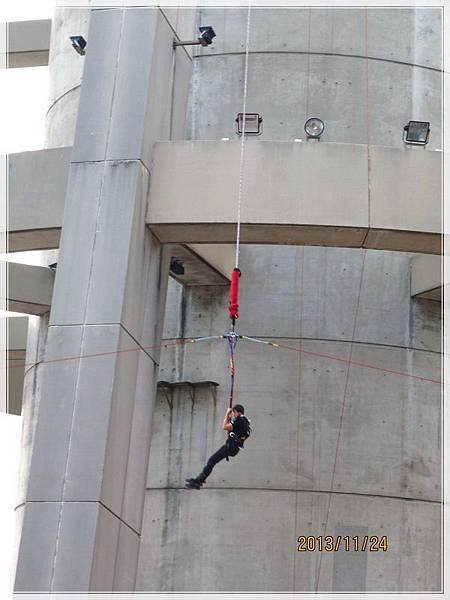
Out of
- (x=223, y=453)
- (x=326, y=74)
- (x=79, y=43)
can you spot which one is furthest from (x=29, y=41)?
(x=223, y=453)

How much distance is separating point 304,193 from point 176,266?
9.73ft

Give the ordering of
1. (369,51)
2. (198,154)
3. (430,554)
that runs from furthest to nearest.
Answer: (369,51), (430,554), (198,154)

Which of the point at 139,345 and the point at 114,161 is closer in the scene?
the point at 139,345

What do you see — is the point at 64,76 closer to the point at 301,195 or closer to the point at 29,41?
the point at 29,41

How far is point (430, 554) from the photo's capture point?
58.7 ft

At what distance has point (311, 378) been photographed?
18500 millimetres

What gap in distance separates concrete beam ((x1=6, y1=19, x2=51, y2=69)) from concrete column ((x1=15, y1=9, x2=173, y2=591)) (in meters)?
6.59

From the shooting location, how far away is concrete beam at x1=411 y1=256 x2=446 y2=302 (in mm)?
18516

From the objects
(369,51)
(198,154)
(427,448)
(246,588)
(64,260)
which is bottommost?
(246,588)

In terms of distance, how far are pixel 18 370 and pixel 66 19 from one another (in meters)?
7.03

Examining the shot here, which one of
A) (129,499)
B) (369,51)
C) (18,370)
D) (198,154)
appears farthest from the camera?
(18,370)

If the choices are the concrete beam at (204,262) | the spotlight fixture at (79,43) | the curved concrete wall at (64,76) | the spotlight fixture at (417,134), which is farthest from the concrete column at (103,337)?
the curved concrete wall at (64,76)

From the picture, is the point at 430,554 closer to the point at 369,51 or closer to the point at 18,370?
the point at 369,51

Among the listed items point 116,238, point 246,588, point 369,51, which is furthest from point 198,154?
point 246,588
